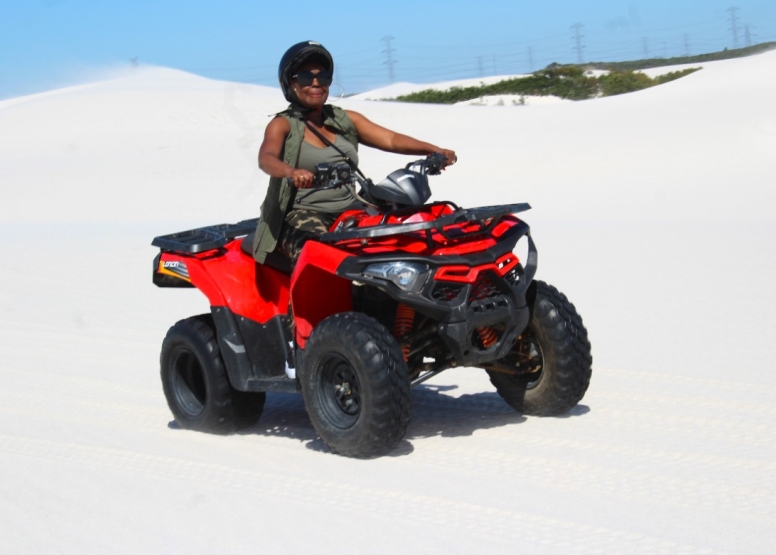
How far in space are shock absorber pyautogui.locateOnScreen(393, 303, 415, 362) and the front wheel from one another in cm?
55

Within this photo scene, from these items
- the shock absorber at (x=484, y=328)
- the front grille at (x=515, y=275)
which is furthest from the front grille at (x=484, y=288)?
the front grille at (x=515, y=275)

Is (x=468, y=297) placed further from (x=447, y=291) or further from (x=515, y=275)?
(x=515, y=275)

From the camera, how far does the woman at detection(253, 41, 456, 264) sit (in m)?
5.99

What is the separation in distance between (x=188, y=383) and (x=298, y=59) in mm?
2085

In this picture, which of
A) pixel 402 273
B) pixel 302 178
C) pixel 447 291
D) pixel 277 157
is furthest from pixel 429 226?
pixel 277 157

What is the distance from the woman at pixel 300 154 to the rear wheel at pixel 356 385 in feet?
2.05

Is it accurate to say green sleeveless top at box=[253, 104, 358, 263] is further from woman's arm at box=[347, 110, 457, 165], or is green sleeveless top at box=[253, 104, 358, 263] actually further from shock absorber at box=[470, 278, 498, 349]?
shock absorber at box=[470, 278, 498, 349]

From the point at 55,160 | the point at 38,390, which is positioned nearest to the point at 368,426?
the point at 38,390

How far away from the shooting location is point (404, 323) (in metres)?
5.85

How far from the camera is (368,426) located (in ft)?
17.8

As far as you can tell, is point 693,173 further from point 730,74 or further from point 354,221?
point 354,221

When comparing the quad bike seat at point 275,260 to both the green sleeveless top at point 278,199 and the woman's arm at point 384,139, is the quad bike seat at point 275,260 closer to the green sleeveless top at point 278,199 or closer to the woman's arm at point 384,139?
the green sleeveless top at point 278,199

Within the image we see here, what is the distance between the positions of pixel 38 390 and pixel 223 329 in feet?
6.85

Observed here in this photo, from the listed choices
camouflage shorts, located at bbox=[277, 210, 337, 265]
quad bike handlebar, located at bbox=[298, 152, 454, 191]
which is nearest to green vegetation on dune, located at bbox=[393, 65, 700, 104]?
quad bike handlebar, located at bbox=[298, 152, 454, 191]
